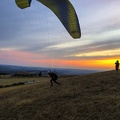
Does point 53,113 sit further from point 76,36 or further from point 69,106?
point 76,36

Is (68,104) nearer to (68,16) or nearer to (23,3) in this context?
(68,16)

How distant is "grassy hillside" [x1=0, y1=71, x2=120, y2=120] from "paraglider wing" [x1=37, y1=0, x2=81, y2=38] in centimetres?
559

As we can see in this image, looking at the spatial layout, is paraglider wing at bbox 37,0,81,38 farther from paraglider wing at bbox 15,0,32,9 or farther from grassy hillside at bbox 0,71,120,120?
grassy hillside at bbox 0,71,120,120

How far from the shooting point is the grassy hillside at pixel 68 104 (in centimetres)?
2071

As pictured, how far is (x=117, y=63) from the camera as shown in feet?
137

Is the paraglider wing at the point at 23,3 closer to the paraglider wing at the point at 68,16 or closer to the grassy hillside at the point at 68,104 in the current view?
the paraglider wing at the point at 68,16

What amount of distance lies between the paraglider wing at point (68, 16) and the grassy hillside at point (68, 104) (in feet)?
18.4

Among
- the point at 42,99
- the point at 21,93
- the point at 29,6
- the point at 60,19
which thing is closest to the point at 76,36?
the point at 60,19

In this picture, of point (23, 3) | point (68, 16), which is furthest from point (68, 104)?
point (23, 3)

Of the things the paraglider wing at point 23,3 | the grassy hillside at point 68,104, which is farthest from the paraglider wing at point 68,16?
the grassy hillside at point 68,104

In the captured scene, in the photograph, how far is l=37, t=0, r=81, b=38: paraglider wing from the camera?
73.9ft

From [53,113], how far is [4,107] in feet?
23.7

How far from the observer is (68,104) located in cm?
2369

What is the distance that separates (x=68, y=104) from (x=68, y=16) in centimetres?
712
